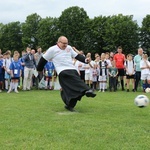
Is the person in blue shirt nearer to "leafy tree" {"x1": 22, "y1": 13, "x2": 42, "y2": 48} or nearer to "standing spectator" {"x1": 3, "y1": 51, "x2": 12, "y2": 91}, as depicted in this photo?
"standing spectator" {"x1": 3, "y1": 51, "x2": 12, "y2": 91}

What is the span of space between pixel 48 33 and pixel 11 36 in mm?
18310

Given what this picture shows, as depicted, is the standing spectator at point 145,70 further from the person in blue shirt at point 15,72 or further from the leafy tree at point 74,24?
the leafy tree at point 74,24

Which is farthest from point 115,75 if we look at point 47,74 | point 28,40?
point 28,40

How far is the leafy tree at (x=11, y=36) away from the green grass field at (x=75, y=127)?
2898 inches

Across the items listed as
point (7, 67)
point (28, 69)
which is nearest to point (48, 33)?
point (28, 69)

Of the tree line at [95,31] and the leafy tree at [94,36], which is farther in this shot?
the leafy tree at [94,36]

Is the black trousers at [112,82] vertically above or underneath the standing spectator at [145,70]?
underneath

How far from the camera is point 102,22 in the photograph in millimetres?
66188

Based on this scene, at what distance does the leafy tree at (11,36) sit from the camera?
82.4 m

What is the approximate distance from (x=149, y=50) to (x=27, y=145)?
55.6 meters

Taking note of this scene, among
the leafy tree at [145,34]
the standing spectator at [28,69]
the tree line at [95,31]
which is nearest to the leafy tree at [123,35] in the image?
the tree line at [95,31]

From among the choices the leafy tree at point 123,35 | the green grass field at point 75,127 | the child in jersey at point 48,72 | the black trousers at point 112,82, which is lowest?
the green grass field at point 75,127

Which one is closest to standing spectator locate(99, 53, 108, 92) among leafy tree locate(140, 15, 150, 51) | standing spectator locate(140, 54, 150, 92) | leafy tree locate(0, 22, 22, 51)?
standing spectator locate(140, 54, 150, 92)

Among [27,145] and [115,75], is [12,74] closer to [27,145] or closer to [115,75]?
[115,75]
